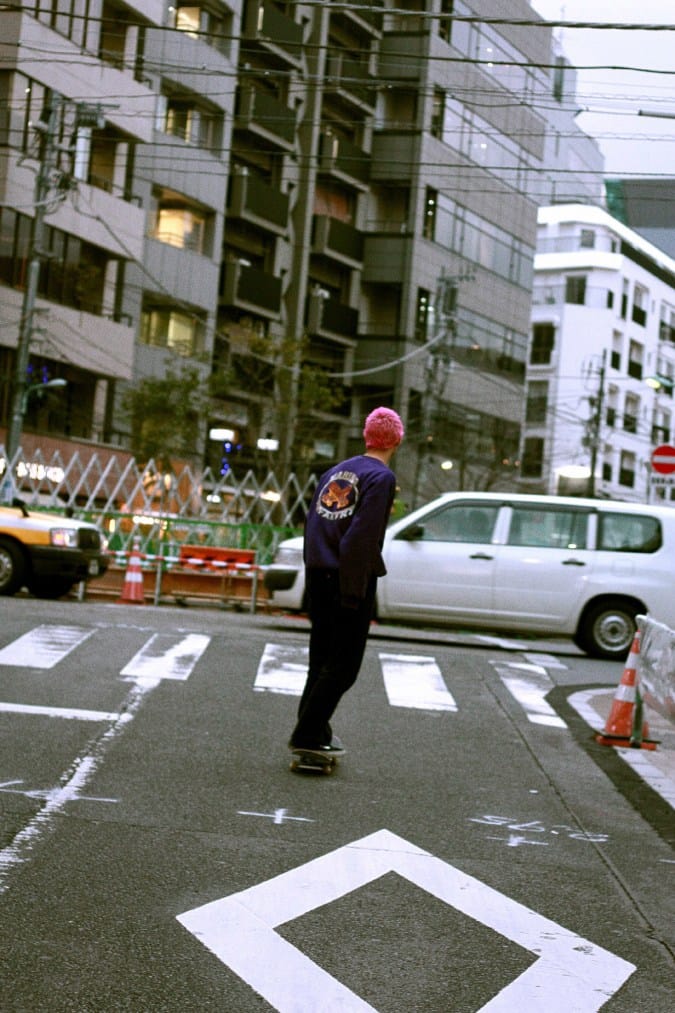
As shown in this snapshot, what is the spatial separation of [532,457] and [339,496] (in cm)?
7310

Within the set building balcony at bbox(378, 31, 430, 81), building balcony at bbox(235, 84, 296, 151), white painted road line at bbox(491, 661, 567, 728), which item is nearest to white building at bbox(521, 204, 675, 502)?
building balcony at bbox(378, 31, 430, 81)

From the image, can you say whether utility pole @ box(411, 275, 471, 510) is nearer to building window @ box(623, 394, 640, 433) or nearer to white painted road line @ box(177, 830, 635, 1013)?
building window @ box(623, 394, 640, 433)

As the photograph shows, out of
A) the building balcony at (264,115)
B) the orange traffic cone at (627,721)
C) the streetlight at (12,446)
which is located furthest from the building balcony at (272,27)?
the orange traffic cone at (627,721)

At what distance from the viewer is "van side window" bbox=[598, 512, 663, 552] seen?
19.2 metres

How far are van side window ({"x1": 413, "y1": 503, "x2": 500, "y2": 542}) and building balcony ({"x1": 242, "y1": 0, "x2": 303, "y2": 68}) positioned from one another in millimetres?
33261

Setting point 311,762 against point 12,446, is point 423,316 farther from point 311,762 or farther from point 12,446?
point 311,762

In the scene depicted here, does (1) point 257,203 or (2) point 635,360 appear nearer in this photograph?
(1) point 257,203

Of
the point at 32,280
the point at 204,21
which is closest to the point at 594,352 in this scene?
the point at 204,21

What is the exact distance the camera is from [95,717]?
935cm

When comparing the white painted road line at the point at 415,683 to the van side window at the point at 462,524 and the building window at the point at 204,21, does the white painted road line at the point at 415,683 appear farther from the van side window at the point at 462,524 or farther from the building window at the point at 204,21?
the building window at the point at 204,21

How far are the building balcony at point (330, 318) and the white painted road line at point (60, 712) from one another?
4590 cm

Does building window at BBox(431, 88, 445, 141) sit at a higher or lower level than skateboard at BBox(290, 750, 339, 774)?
higher

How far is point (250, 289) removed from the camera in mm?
51438

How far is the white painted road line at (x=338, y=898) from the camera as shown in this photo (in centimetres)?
446
